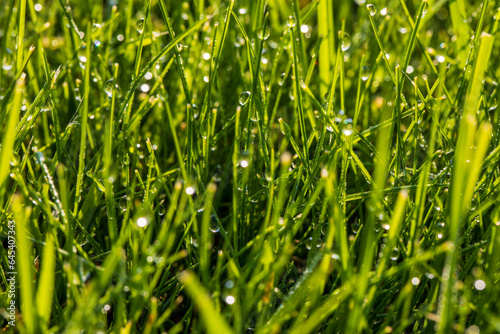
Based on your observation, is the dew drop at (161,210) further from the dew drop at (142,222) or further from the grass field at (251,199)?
the dew drop at (142,222)

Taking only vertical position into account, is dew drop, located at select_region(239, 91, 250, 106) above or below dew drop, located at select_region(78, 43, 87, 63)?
below

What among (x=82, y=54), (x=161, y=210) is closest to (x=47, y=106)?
(x=82, y=54)

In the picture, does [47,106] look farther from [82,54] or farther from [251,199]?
[251,199]

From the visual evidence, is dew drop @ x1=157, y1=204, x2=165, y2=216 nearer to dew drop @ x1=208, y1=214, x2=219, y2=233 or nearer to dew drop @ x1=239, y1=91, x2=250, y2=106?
dew drop @ x1=208, y1=214, x2=219, y2=233

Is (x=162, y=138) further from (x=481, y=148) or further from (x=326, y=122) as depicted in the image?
(x=481, y=148)

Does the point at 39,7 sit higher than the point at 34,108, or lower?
higher

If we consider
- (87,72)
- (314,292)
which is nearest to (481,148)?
(314,292)

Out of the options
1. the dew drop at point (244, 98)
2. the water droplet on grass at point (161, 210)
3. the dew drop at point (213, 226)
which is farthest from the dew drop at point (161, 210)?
the dew drop at point (244, 98)

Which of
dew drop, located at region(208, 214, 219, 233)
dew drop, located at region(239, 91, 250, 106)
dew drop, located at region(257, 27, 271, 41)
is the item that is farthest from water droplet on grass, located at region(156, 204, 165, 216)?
dew drop, located at region(257, 27, 271, 41)
